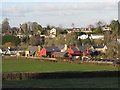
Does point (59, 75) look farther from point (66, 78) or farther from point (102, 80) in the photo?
point (102, 80)

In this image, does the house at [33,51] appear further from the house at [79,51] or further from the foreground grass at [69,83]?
the foreground grass at [69,83]

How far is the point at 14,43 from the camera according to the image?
345ft

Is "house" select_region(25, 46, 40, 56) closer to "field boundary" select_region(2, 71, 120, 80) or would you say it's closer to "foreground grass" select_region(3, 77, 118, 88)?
"field boundary" select_region(2, 71, 120, 80)

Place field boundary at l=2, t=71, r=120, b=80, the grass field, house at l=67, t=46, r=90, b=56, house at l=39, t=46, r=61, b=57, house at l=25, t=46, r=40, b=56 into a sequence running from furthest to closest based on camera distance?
house at l=25, t=46, r=40, b=56, house at l=39, t=46, r=61, b=57, house at l=67, t=46, r=90, b=56, field boundary at l=2, t=71, r=120, b=80, the grass field

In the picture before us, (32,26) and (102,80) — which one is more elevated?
(32,26)

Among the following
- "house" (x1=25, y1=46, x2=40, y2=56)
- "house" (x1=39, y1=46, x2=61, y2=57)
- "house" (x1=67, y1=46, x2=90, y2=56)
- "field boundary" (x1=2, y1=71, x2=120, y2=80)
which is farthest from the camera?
"house" (x1=25, y1=46, x2=40, y2=56)

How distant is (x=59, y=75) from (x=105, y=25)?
113040 mm

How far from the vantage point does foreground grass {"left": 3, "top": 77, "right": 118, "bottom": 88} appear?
97.0ft

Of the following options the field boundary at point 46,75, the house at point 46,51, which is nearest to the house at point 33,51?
the house at point 46,51

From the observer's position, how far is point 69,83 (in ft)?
102

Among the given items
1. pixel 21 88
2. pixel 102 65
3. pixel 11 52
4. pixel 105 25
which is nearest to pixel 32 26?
pixel 105 25

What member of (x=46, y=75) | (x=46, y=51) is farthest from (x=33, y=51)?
(x=46, y=75)

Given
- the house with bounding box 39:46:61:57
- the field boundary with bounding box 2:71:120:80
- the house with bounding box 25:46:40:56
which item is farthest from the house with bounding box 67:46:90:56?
the field boundary with bounding box 2:71:120:80

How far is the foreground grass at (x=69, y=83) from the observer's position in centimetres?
2956
